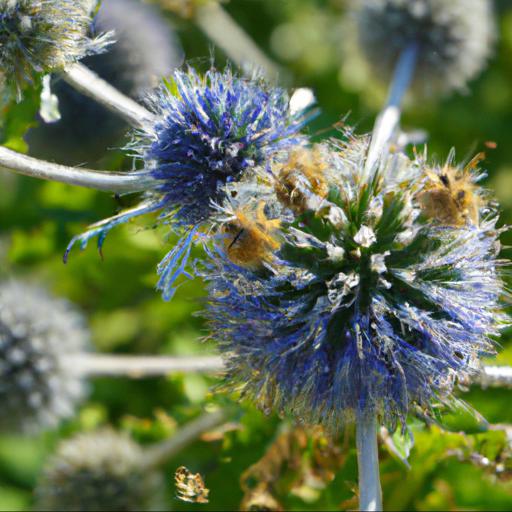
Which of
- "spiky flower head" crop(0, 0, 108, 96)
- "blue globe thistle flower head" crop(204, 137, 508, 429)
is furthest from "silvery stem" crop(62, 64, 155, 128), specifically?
"blue globe thistle flower head" crop(204, 137, 508, 429)

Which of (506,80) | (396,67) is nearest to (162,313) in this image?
(396,67)

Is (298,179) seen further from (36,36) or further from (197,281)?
(197,281)

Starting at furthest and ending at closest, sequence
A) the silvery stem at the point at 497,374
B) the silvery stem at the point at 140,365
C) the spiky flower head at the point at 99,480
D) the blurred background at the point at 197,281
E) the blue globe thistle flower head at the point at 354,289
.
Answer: the spiky flower head at the point at 99,480 < the silvery stem at the point at 140,365 < the blurred background at the point at 197,281 < the silvery stem at the point at 497,374 < the blue globe thistle flower head at the point at 354,289

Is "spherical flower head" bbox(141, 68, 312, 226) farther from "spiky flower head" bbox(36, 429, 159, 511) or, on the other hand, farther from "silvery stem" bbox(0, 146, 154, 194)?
"spiky flower head" bbox(36, 429, 159, 511)

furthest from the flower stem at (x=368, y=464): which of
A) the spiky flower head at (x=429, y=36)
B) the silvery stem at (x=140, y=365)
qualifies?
the spiky flower head at (x=429, y=36)

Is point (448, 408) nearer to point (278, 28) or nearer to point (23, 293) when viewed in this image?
point (23, 293)

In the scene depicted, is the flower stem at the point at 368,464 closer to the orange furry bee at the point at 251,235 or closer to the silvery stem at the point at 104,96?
the orange furry bee at the point at 251,235
